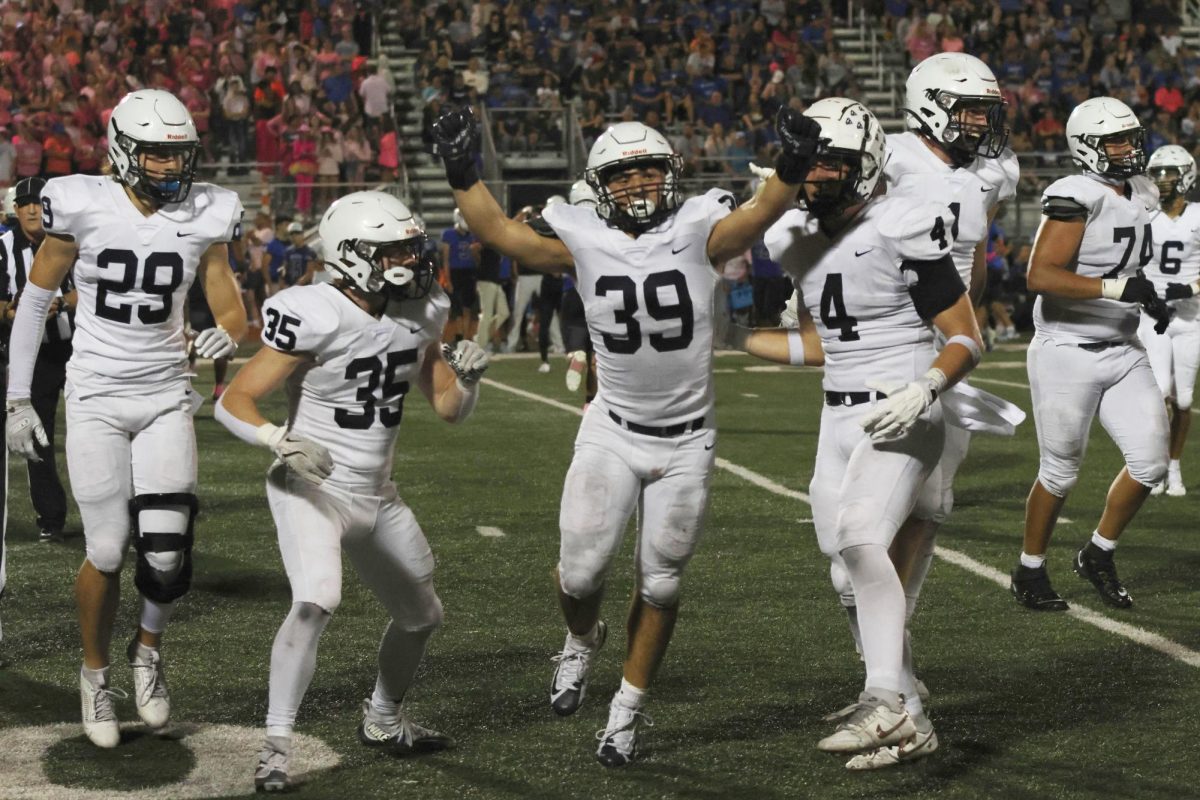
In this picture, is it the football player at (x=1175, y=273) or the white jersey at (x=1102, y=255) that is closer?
the white jersey at (x=1102, y=255)

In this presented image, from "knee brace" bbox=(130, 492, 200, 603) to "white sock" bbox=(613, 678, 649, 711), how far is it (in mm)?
1298

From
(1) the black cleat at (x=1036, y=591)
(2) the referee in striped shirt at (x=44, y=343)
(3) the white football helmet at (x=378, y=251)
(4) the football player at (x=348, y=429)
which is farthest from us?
(2) the referee in striped shirt at (x=44, y=343)

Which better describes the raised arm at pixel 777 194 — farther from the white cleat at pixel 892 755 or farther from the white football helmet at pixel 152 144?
the white football helmet at pixel 152 144

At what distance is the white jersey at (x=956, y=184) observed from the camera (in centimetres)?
555

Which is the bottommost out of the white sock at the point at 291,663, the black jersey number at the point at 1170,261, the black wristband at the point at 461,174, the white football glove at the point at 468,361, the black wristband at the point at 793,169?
the white sock at the point at 291,663

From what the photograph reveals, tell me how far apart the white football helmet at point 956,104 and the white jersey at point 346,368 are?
201cm

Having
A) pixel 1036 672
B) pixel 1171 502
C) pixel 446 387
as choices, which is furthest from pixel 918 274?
pixel 1171 502

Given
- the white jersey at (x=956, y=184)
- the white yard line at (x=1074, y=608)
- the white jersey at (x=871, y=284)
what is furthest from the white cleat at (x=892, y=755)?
the white jersey at (x=956, y=184)

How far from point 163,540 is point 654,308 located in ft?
5.13

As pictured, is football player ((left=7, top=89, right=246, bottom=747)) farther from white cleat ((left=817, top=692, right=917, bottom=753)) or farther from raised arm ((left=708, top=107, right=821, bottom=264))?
white cleat ((left=817, top=692, right=917, bottom=753))

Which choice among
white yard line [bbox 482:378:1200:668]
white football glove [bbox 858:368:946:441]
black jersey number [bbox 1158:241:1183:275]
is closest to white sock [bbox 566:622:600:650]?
white football glove [bbox 858:368:946:441]

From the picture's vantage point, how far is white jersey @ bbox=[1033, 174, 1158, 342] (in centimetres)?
636

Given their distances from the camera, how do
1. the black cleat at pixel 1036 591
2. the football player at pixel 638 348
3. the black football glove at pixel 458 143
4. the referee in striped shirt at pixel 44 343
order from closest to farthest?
the football player at pixel 638 348
the black football glove at pixel 458 143
the black cleat at pixel 1036 591
the referee in striped shirt at pixel 44 343

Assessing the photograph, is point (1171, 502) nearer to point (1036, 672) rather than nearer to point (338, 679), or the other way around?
point (1036, 672)
